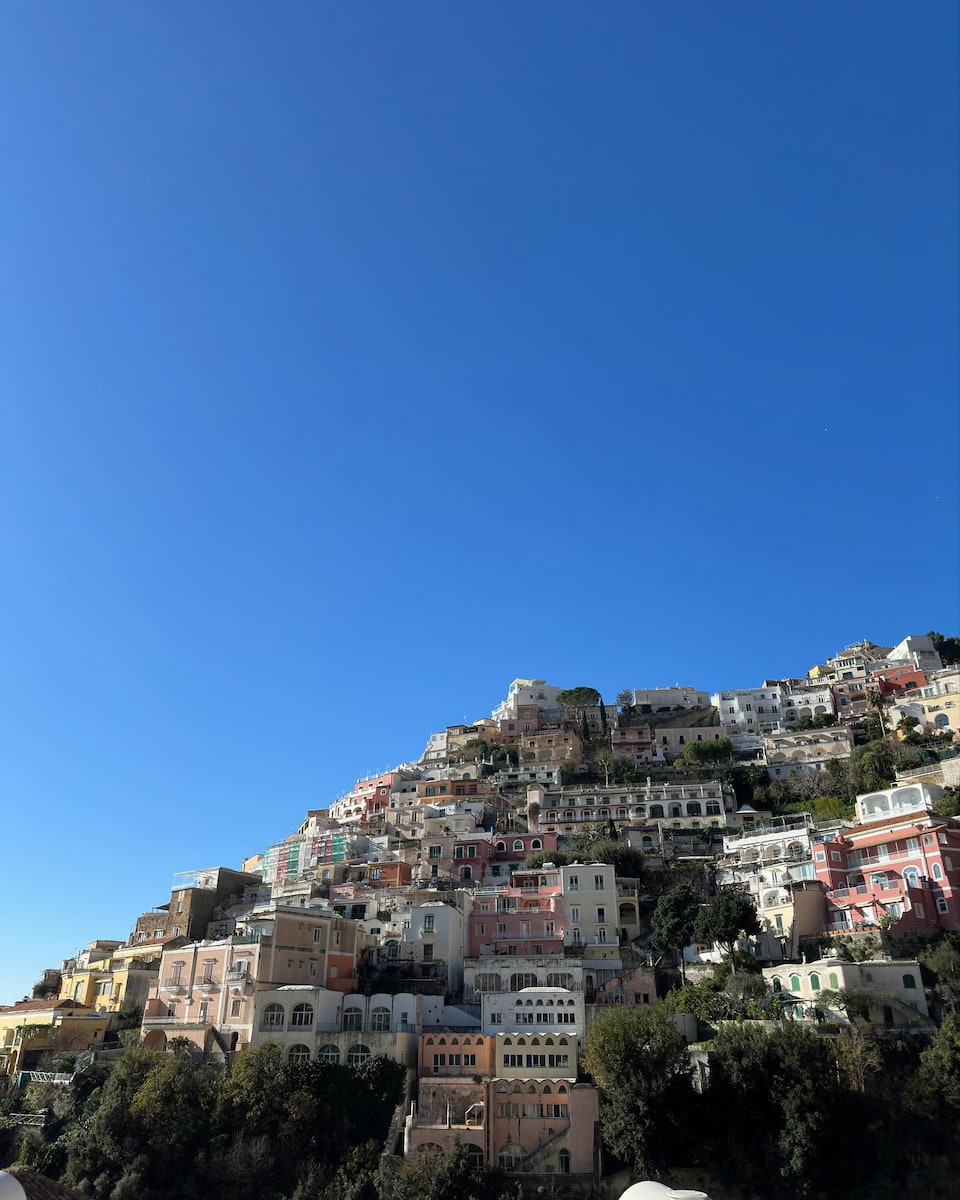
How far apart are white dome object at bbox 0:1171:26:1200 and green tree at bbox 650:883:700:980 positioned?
42982 mm

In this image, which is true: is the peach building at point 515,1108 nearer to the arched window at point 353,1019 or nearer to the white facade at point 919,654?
the arched window at point 353,1019

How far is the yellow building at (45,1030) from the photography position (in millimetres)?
50531

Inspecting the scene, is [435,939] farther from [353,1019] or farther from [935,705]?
[935,705]

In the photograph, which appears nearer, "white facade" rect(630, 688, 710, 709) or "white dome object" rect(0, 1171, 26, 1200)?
"white dome object" rect(0, 1171, 26, 1200)

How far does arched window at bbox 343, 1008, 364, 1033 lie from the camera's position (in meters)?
44.6

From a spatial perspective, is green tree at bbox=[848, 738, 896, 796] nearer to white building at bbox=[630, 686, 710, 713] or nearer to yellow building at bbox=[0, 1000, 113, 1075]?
white building at bbox=[630, 686, 710, 713]

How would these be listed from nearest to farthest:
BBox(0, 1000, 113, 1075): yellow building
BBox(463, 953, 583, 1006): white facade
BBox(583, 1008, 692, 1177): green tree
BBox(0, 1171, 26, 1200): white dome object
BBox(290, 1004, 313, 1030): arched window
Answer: BBox(0, 1171, 26, 1200): white dome object → BBox(583, 1008, 692, 1177): green tree → BBox(290, 1004, 313, 1030): arched window → BBox(463, 953, 583, 1006): white facade → BBox(0, 1000, 113, 1075): yellow building

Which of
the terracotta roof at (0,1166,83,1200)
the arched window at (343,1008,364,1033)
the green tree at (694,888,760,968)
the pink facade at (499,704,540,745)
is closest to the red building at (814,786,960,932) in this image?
the green tree at (694,888,760,968)

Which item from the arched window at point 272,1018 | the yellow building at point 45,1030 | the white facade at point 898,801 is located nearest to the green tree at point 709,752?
the white facade at point 898,801

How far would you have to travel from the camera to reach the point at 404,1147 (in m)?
38.9

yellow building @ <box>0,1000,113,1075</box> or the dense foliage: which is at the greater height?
yellow building @ <box>0,1000,113,1075</box>

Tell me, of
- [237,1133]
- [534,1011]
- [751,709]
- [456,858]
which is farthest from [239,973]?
[751,709]

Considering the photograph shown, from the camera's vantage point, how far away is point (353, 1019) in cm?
4481

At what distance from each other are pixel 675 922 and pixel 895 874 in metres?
11.2
